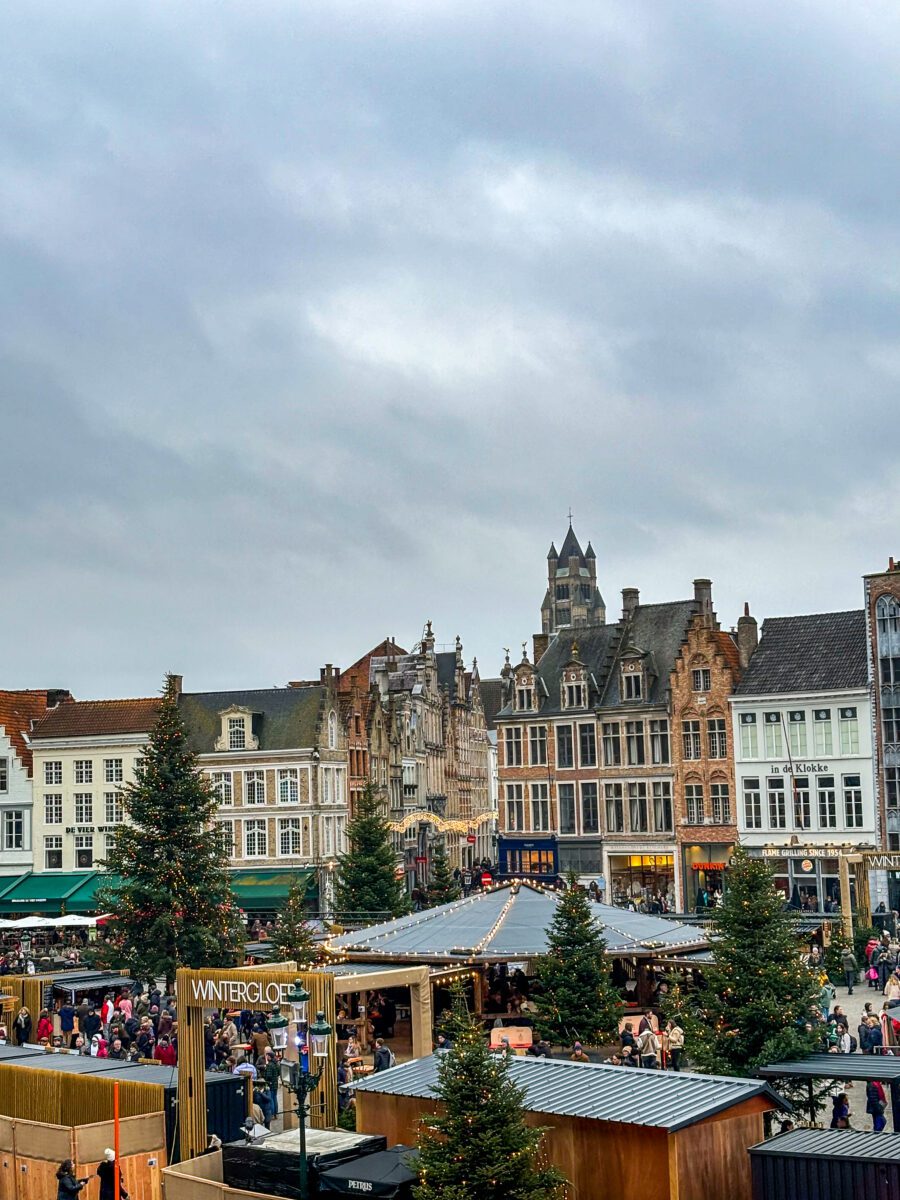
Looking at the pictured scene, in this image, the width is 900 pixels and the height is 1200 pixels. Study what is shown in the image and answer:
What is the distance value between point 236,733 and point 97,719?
22.9 ft

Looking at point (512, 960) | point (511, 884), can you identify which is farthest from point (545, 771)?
point (512, 960)

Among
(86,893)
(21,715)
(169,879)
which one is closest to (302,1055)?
(169,879)

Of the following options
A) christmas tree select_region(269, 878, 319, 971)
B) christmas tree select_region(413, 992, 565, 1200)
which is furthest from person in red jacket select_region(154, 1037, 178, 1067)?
christmas tree select_region(413, 992, 565, 1200)

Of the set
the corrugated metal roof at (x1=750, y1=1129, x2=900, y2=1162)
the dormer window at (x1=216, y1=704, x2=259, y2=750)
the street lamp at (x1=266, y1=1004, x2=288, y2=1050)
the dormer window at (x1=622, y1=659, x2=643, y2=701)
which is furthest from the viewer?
the dormer window at (x1=216, y1=704, x2=259, y2=750)

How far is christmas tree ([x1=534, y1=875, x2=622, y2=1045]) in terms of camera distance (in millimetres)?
32906

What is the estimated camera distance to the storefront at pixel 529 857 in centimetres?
7506

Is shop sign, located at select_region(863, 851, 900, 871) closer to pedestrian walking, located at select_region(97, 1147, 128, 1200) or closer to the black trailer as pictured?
the black trailer

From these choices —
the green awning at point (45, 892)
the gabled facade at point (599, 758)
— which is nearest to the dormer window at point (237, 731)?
the green awning at point (45, 892)

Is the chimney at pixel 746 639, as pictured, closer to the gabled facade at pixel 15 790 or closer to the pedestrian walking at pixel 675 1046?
the gabled facade at pixel 15 790

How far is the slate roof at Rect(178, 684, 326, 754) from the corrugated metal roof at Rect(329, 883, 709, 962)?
1348 inches

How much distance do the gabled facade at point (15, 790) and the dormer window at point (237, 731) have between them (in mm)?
9736

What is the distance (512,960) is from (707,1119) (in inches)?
686

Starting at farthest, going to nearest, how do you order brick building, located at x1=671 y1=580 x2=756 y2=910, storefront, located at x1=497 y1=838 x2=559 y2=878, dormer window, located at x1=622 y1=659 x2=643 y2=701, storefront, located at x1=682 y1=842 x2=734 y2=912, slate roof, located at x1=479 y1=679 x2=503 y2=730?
1. slate roof, located at x1=479 y1=679 x2=503 y2=730
2. storefront, located at x1=497 y1=838 x2=559 y2=878
3. dormer window, located at x1=622 y1=659 x2=643 y2=701
4. brick building, located at x1=671 y1=580 x2=756 y2=910
5. storefront, located at x1=682 y1=842 x2=734 y2=912

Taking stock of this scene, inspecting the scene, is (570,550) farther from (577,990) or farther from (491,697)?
(577,990)
